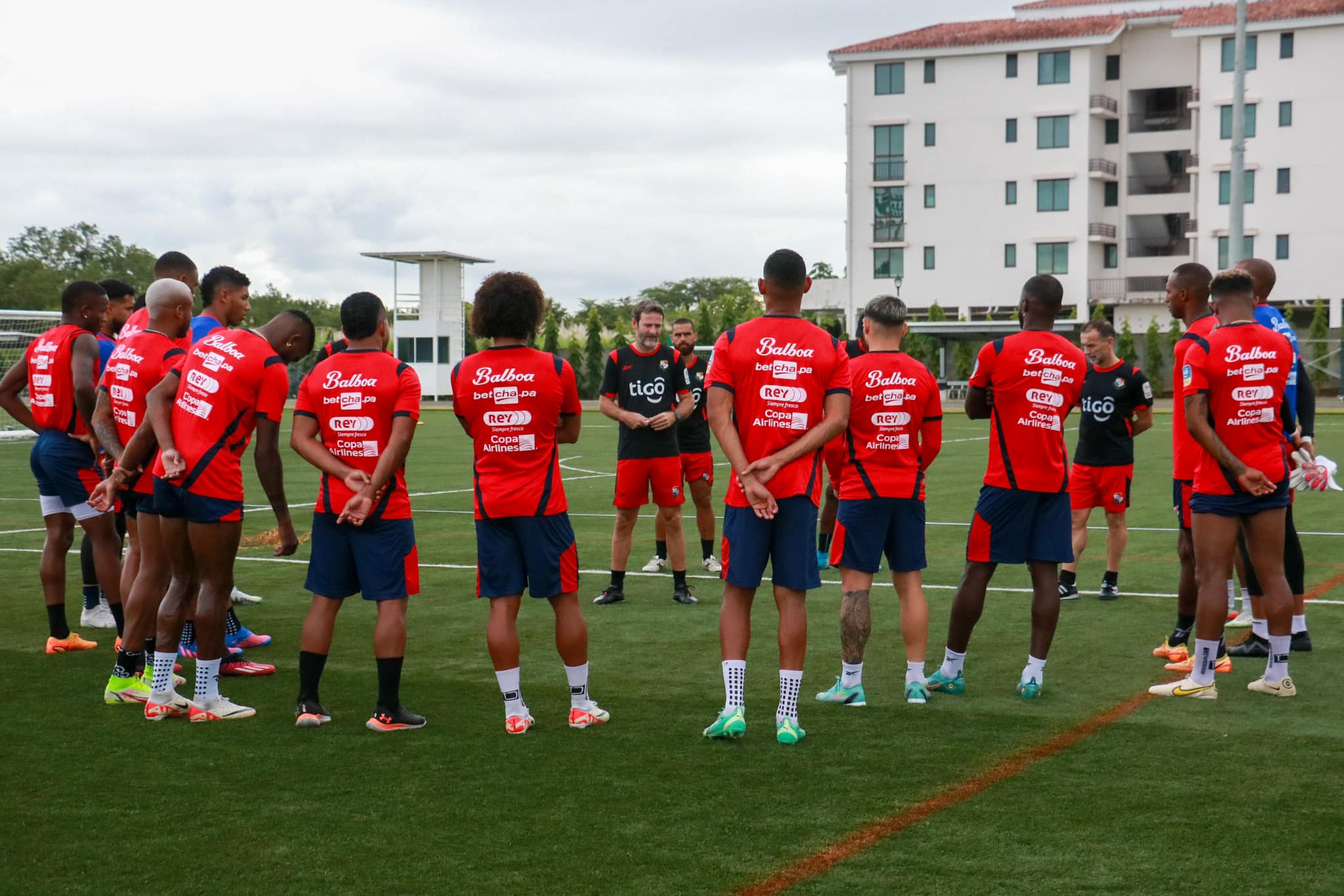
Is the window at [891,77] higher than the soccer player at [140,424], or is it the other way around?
the window at [891,77]

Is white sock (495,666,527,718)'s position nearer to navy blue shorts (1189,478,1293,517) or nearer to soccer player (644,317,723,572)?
navy blue shorts (1189,478,1293,517)

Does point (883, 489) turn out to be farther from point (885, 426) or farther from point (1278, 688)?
point (1278, 688)

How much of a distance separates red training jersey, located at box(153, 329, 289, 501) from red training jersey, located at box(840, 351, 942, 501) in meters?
2.87

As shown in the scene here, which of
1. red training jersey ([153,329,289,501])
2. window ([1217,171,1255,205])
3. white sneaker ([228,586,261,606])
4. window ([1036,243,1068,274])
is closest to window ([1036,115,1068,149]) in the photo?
window ([1036,243,1068,274])

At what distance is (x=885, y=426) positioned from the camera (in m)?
6.94

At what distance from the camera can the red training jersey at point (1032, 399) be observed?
7.04 metres

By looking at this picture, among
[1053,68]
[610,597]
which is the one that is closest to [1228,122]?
[1053,68]

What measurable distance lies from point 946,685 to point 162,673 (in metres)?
4.07

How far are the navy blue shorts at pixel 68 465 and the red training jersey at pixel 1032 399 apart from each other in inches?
216

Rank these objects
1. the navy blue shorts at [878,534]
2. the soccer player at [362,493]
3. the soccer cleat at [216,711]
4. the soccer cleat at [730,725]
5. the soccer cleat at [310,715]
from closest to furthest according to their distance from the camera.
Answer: the soccer cleat at [730,725]
the soccer player at [362,493]
the soccer cleat at [310,715]
the soccer cleat at [216,711]
the navy blue shorts at [878,534]

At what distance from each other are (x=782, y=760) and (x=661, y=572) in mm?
5879

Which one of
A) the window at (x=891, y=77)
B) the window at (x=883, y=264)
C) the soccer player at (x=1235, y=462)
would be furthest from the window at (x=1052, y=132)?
the soccer player at (x=1235, y=462)

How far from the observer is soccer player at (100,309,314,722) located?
6.62 metres

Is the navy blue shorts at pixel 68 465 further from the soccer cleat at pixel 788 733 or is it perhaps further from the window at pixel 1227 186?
the window at pixel 1227 186
